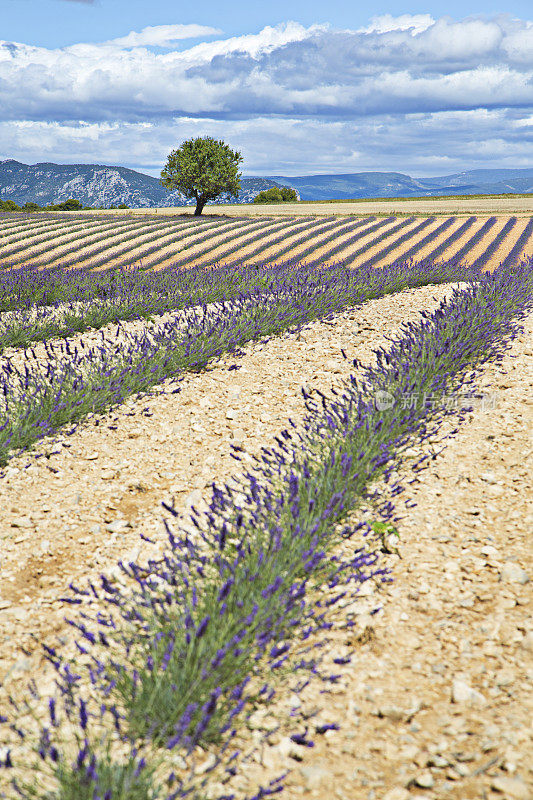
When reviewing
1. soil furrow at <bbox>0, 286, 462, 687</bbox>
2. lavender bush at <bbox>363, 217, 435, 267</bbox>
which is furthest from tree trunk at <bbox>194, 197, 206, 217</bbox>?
soil furrow at <bbox>0, 286, 462, 687</bbox>

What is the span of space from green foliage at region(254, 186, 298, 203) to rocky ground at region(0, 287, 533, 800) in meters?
46.8

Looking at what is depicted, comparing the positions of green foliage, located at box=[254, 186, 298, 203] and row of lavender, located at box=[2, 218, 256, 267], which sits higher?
green foliage, located at box=[254, 186, 298, 203]

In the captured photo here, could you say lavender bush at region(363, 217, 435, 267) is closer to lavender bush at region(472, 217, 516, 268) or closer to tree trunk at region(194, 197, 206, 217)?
lavender bush at region(472, 217, 516, 268)

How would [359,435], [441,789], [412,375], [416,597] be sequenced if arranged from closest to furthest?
[441,789] < [416,597] < [359,435] < [412,375]

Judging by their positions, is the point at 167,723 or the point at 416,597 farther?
the point at 416,597

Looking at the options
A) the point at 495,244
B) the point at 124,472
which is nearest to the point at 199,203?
the point at 495,244

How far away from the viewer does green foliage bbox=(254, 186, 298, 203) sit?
49325mm

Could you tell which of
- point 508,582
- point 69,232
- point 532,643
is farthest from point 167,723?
point 69,232

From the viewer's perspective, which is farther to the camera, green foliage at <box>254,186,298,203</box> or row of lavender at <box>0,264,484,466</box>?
green foliage at <box>254,186,298,203</box>

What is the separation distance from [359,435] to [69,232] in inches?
707

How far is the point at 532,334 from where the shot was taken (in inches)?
303

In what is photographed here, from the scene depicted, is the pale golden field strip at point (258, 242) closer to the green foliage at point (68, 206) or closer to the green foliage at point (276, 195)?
the green foliage at point (68, 206)

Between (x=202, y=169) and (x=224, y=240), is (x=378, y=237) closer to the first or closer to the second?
(x=224, y=240)

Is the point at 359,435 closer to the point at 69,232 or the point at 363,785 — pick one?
the point at 363,785
